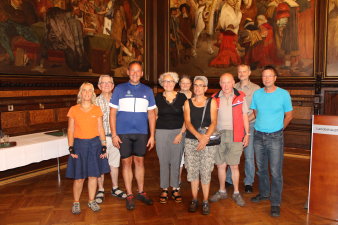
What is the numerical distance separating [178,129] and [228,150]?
2.59ft

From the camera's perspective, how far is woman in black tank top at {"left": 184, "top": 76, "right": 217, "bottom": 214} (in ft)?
12.8

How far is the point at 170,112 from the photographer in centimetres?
412

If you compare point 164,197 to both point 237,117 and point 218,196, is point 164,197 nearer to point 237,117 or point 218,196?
point 218,196

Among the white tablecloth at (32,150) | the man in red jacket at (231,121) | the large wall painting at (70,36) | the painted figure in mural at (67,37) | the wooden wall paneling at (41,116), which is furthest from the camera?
the painted figure in mural at (67,37)

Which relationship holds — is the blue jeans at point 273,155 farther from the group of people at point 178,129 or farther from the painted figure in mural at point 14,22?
the painted figure in mural at point 14,22

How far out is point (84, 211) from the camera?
4184 millimetres

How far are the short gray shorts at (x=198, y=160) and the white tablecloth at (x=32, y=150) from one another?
233cm

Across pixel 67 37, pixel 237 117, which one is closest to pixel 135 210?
pixel 237 117

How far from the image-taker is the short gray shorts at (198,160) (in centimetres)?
397

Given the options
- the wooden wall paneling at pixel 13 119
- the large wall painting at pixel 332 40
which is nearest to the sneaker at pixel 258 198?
the wooden wall paneling at pixel 13 119

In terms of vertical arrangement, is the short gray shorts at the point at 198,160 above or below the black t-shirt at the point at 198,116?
below

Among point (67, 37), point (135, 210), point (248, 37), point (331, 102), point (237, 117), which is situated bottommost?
point (135, 210)

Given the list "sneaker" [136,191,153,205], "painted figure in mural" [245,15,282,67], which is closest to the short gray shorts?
"sneaker" [136,191,153,205]

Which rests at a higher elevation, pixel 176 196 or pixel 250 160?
pixel 250 160
